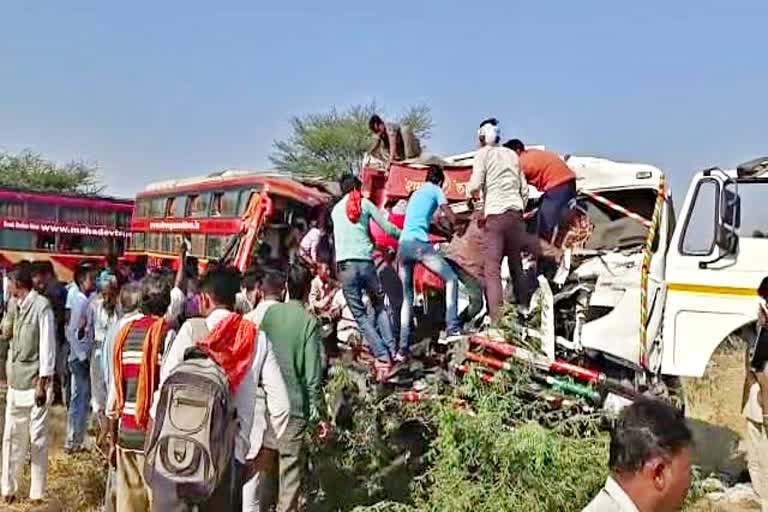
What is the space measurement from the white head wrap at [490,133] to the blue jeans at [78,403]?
484 cm

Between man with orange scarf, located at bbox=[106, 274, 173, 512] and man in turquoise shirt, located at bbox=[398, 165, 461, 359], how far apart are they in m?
3.35

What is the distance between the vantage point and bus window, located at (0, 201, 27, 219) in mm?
24516

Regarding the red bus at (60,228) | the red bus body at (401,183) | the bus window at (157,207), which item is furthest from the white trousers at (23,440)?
the red bus at (60,228)

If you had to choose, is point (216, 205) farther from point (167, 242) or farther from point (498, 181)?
point (498, 181)

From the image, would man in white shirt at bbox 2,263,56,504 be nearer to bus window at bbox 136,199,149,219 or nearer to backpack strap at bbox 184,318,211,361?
backpack strap at bbox 184,318,211,361

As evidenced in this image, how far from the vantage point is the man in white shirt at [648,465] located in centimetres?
254

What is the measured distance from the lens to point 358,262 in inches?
346

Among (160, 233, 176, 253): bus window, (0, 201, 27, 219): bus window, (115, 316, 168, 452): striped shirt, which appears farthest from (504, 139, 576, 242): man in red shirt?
(0, 201, 27, 219): bus window

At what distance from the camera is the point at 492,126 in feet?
28.5

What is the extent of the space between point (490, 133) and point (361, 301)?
1.90m

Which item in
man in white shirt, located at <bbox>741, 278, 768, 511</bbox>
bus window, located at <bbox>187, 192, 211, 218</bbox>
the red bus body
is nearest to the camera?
man in white shirt, located at <bbox>741, 278, 768, 511</bbox>

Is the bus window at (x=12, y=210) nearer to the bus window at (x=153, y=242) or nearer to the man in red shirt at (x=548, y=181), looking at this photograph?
the bus window at (x=153, y=242)

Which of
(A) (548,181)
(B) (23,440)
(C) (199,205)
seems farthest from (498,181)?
(C) (199,205)

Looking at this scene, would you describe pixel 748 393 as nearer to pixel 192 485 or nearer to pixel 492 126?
pixel 492 126
